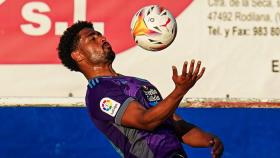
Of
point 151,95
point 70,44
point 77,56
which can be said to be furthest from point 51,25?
point 151,95

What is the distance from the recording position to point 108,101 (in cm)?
443

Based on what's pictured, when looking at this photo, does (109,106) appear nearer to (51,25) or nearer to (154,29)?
(154,29)

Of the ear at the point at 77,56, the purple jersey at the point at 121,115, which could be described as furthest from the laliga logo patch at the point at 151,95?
the ear at the point at 77,56

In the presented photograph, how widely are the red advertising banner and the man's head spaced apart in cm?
191

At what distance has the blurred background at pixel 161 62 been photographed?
7207mm

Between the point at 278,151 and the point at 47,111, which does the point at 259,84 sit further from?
the point at 47,111

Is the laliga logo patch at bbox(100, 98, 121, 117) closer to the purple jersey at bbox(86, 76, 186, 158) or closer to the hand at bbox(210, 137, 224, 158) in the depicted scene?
the purple jersey at bbox(86, 76, 186, 158)

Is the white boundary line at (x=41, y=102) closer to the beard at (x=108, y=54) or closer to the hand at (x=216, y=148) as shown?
the beard at (x=108, y=54)

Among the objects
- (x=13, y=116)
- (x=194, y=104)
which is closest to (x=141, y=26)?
(x=194, y=104)

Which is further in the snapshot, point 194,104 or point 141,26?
point 194,104

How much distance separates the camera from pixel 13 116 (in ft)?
24.2

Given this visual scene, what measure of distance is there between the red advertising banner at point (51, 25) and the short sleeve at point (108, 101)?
8.85 ft

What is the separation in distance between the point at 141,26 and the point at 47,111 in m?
2.62

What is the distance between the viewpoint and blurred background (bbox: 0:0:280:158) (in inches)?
284
